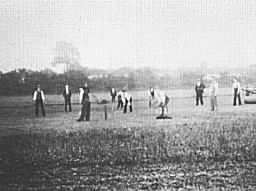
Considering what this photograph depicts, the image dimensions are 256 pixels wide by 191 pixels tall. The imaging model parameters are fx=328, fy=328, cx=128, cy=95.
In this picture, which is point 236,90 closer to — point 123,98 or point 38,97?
point 123,98

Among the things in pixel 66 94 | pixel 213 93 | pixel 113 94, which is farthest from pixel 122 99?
pixel 213 93


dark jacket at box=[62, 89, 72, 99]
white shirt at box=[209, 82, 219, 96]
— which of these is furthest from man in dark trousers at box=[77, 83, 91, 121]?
white shirt at box=[209, 82, 219, 96]

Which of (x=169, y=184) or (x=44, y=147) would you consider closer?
(x=169, y=184)

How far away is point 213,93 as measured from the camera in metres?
3.71

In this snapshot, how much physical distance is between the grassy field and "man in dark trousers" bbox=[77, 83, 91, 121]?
2.5 inches

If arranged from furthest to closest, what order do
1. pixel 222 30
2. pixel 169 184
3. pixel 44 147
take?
pixel 222 30
pixel 44 147
pixel 169 184

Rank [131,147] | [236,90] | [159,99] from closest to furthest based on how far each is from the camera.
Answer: [131,147] → [159,99] → [236,90]

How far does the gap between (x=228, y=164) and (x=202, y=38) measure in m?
1.41

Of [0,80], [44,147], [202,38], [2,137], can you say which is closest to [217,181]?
[202,38]

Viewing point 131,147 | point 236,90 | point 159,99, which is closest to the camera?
point 131,147

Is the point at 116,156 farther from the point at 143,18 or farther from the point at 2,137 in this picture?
the point at 143,18

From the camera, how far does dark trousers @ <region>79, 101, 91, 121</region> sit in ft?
11.7

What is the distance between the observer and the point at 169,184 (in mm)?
3277

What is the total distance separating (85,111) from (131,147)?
2.08 feet
